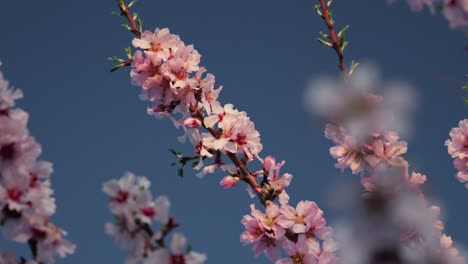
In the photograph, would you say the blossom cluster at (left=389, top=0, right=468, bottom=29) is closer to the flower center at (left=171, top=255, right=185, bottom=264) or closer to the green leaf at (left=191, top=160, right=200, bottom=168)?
the flower center at (left=171, top=255, right=185, bottom=264)

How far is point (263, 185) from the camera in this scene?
4648 millimetres

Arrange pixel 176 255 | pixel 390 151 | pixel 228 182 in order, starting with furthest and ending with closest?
pixel 228 182 → pixel 390 151 → pixel 176 255

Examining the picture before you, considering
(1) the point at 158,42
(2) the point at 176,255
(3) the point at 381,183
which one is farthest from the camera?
(1) the point at 158,42

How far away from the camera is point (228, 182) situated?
450cm

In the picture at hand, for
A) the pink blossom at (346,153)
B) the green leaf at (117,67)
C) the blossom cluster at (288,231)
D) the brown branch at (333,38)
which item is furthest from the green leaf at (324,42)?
the green leaf at (117,67)

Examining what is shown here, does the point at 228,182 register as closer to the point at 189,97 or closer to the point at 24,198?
the point at 189,97

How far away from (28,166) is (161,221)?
2.71 ft

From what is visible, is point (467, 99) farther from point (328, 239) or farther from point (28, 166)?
point (28, 166)

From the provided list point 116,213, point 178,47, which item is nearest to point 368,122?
point 116,213

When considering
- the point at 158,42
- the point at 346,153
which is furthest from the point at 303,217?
the point at 158,42

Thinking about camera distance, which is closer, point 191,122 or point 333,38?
point 333,38

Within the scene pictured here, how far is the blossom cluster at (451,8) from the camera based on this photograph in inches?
116

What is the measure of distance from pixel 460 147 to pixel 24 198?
12.8 feet

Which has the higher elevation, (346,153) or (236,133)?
(236,133)
